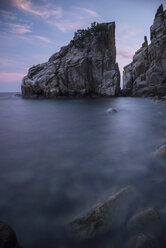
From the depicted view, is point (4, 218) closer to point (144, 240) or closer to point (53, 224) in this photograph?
point (53, 224)

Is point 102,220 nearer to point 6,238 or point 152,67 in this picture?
point 6,238

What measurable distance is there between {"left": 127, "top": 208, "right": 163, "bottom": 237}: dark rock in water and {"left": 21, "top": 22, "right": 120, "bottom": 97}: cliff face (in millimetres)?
34015

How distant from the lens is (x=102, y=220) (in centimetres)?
231

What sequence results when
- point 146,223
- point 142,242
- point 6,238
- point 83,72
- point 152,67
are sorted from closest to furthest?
point 6,238 < point 142,242 < point 146,223 < point 152,67 < point 83,72

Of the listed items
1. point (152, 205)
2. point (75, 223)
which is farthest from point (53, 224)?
point (152, 205)

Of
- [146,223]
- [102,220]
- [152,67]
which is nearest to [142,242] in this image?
[146,223]

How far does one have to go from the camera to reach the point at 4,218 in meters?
2.51

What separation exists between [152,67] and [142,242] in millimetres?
35035

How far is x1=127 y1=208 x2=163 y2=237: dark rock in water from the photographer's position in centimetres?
223

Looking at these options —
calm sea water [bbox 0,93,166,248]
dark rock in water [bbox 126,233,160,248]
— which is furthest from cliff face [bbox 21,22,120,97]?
dark rock in water [bbox 126,233,160,248]

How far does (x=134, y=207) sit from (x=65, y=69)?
35.5 m

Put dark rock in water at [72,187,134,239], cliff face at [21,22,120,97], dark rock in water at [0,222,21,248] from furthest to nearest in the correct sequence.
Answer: cliff face at [21,22,120,97] < dark rock in water at [72,187,134,239] < dark rock in water at [0,222,21,248]

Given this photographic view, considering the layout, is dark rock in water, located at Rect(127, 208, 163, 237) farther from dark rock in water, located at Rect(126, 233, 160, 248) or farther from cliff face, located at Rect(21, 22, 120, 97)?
cliff face, located at Rect(21, 22, 120, 97)

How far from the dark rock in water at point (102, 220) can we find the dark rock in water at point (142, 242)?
0.94 ft
